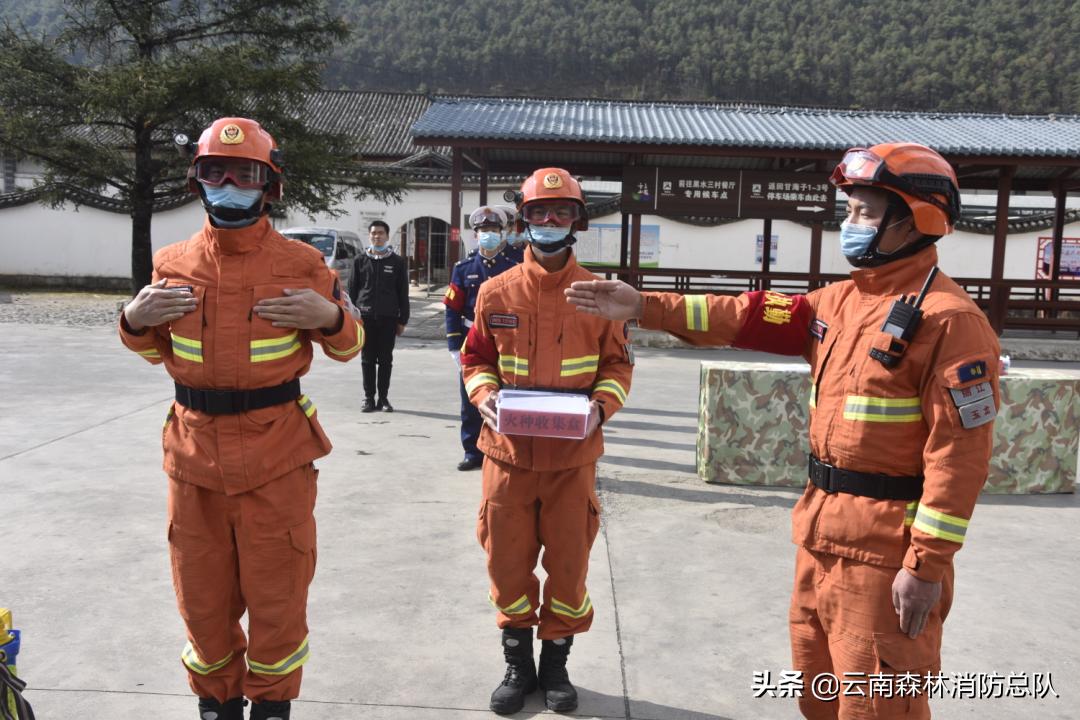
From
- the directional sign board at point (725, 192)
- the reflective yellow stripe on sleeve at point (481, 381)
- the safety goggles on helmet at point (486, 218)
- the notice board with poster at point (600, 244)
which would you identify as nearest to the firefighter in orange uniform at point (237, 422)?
the reflective yellow stripe on sleeve at point (481, 381)

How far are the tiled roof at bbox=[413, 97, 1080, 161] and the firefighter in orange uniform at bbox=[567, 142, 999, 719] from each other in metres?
12.3

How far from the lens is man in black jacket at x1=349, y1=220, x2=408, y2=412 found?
8617 millimetres

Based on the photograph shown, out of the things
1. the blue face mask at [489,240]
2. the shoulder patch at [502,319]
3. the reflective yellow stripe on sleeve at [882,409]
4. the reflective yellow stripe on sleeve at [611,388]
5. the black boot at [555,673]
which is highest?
the blue face mask at [489,240]

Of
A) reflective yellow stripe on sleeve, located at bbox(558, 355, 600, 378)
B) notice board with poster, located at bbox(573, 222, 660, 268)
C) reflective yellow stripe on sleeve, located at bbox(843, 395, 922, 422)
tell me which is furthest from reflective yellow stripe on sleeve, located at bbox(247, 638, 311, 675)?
notice board with poster, located at bbox(573, 222, 660, 268)

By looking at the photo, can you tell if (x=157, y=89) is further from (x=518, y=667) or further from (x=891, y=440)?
(x=891, y=440)

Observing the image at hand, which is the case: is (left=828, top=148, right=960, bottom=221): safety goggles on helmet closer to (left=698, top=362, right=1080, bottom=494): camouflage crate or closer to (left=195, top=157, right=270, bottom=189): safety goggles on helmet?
(left=195, top=157, right=270, bottom=189): safety goggles on helmet

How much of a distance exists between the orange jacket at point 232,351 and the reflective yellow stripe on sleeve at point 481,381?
0.70 meters

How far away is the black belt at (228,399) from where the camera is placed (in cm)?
267

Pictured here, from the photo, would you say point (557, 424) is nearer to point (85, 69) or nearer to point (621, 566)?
point (621, 566)

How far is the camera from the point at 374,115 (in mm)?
33438

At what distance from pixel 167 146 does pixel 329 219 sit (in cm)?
788

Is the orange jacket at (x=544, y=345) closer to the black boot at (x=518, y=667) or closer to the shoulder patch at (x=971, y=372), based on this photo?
the black boot at (x=518, y=667)

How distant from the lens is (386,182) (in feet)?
62.0

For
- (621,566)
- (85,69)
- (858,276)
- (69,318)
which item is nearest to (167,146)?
(85,69)
